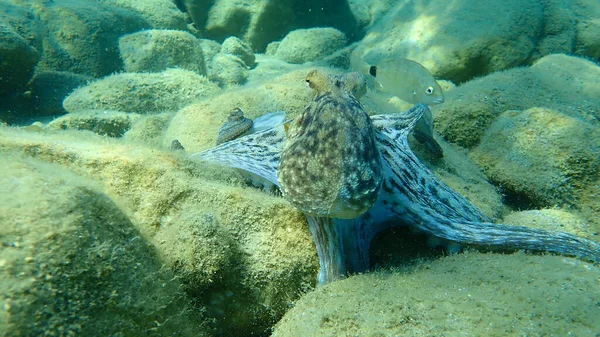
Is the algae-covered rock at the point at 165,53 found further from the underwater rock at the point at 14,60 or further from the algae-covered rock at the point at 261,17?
the algae-covered rock at the point at 261,17

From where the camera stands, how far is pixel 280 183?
231 centimetres

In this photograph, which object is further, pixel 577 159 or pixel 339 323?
pixel 577 159

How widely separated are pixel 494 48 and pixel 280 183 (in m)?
7.91

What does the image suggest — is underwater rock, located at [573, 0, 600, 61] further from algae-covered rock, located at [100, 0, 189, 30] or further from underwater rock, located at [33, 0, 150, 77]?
underwater rock, located at [33, 0, 150, 77]

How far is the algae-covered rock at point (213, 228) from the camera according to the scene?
7.55ft

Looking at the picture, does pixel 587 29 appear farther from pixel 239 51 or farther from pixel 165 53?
pixel 165 53

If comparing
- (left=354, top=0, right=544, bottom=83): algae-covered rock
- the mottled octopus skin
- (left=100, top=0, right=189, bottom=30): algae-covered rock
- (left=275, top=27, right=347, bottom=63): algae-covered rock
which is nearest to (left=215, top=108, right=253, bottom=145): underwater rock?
the mottled octopus skin

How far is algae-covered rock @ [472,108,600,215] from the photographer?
4.48 meters

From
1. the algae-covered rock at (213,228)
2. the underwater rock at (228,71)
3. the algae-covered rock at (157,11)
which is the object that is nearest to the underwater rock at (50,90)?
the underwater rock at (228,71)

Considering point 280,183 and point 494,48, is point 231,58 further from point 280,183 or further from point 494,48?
point 280,183

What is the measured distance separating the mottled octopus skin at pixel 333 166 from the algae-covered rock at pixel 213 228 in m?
0.50

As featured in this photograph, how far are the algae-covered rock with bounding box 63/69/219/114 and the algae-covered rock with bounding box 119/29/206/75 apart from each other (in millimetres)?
1688

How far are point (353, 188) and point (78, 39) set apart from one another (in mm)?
10412

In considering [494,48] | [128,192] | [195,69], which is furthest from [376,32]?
[128,192]
